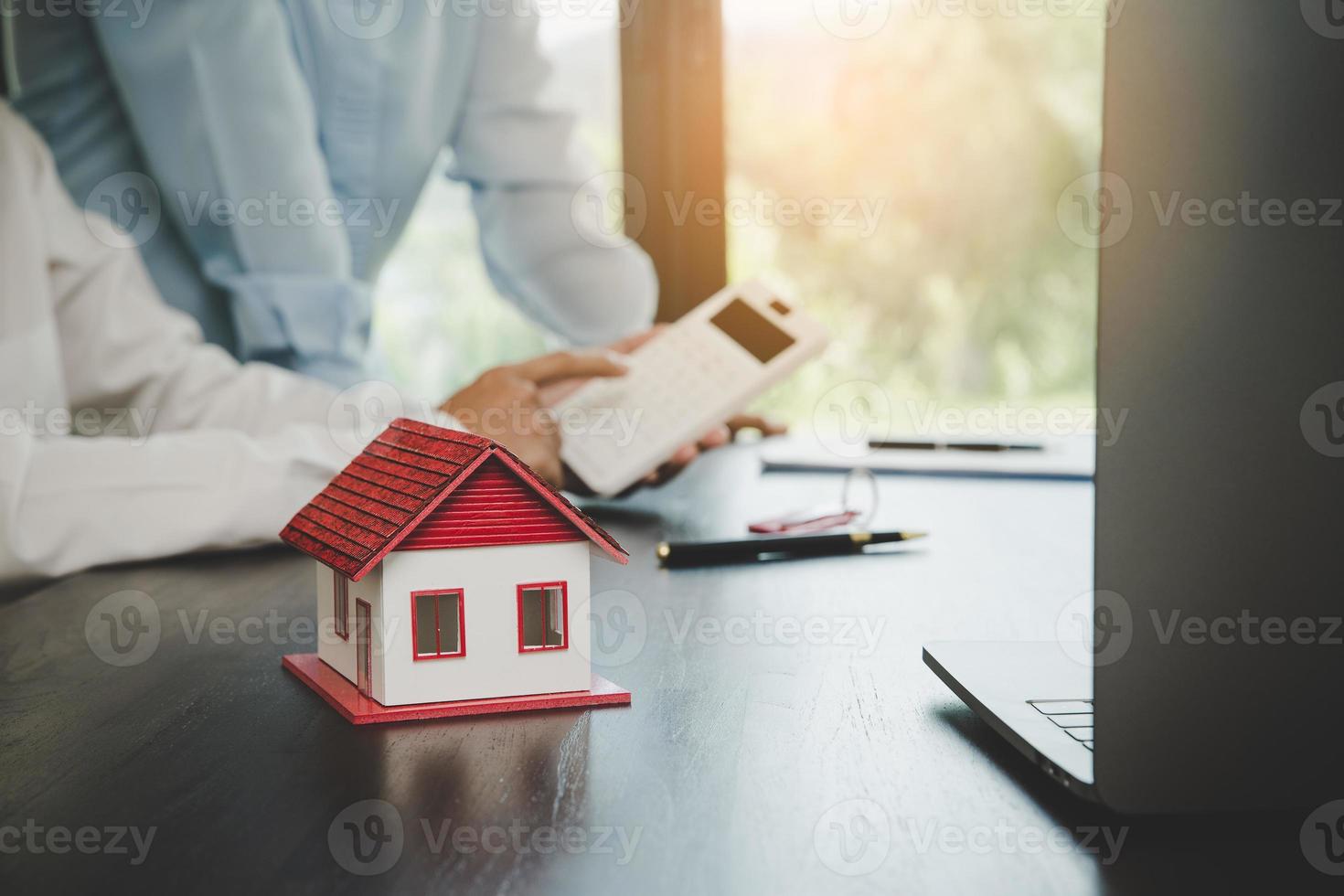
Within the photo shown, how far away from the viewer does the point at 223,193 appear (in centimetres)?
145

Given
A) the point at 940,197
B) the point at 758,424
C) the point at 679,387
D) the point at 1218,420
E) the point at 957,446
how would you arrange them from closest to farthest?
1. the point at 1218,420
2. the point at 679,387
3. the point at 957,446
4. the point at 758,424
5. the point at 940,197

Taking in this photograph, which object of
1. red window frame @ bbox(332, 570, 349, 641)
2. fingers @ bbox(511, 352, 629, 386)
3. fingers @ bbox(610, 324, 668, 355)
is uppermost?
fingers @ bbox(610, 324, 668, 355)

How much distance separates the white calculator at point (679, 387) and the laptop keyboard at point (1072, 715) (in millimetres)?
580

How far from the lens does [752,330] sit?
3.45ft

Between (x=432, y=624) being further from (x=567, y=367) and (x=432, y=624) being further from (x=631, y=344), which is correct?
(x=631, y=344)

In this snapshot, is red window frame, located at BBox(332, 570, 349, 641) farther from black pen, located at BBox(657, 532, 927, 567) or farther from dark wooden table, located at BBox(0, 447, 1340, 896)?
black pen, located at BBox(657, 532, 927, 567)

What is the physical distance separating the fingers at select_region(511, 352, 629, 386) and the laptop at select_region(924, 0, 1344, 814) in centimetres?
71

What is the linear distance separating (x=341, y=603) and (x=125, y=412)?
3.10ft

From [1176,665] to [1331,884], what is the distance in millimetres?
68

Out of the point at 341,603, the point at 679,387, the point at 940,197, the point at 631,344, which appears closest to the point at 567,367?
the point at 679,387

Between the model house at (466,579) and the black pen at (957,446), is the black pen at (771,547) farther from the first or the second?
the black pen at (957,446)

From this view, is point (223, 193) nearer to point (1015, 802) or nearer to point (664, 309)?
point (664, 309)

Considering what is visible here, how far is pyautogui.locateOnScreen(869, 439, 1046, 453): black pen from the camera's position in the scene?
1449mm

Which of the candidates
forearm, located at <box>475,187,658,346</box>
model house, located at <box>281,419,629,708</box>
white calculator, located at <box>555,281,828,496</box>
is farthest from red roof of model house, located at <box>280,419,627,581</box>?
forearm, located at <box>475,187,658,346</box>
